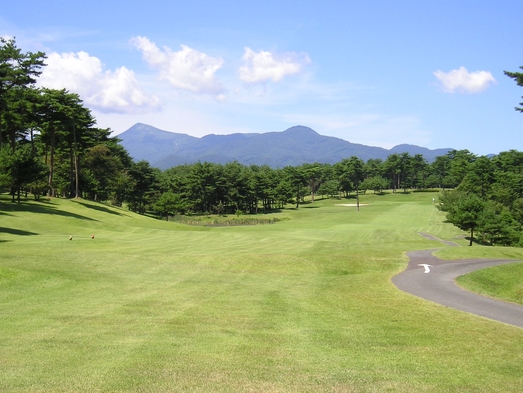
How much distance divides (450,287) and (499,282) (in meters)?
4.12

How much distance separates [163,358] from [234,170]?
391 ft

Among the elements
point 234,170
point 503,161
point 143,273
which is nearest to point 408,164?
point 503,161

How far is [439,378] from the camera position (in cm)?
941

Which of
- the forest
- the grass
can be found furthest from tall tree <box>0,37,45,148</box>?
the grass

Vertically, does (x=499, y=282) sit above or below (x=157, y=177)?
below

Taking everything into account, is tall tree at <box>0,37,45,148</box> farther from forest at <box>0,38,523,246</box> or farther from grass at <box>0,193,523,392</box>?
grass at <box>0,193,523,392</box>

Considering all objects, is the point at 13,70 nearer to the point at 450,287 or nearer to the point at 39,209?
the point at 39,209

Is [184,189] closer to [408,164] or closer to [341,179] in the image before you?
[341,179]

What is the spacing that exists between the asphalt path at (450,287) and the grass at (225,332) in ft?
3.46

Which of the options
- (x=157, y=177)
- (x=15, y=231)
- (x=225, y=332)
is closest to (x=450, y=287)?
(x=225, y=332)

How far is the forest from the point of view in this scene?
54.1m

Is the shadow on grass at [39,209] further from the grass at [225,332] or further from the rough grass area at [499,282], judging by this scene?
the rough grass area at [499,282]

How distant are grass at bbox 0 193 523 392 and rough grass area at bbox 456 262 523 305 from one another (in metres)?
4.15

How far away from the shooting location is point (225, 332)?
1257 cm
